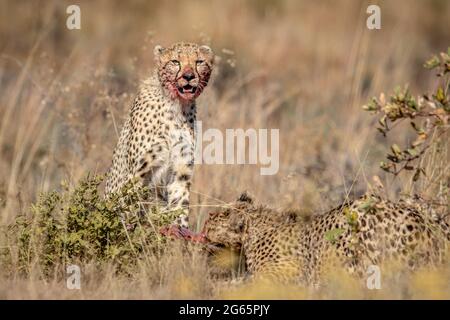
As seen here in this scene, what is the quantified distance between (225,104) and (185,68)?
2.58m

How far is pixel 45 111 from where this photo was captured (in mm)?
10781

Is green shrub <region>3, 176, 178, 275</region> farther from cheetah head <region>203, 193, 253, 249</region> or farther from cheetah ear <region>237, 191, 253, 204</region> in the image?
cheetah ear <region>237, 191, 253, 204</region>

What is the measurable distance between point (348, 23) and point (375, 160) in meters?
6.55

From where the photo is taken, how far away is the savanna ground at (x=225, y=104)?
227 inches

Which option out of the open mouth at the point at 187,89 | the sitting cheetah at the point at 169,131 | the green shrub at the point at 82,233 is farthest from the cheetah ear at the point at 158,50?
the green shrub at the point at 82,233

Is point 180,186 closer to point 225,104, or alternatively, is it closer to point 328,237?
point 328,237

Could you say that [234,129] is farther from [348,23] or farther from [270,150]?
[348,23]

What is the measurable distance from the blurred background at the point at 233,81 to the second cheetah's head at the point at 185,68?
49 cm

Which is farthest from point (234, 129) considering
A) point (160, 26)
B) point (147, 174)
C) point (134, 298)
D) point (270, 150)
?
point (160, 26)

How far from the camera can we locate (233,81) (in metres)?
11.5

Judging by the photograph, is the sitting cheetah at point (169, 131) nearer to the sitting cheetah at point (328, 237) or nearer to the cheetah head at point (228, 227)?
the cheetah head at point (228, 227)

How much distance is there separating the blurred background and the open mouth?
20.9 inches

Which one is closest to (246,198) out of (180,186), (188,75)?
(180,186)

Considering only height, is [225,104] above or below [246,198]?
above
